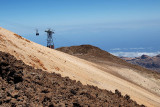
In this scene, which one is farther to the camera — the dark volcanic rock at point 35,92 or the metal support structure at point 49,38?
the metal support structure at point 49,38

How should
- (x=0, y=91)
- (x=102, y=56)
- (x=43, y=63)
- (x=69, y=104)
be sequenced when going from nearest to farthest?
(x=69, y=104)
(x=0, y=91)
(x=43, y=63)
(x=102, y=56)

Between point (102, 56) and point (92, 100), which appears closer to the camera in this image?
point (92, 100)

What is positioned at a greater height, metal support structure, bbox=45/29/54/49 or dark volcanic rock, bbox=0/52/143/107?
metal support structure, bbox=45/29/54/49

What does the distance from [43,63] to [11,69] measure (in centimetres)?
460

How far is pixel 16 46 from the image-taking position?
1318cm

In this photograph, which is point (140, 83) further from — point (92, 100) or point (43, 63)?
point (92, 100)

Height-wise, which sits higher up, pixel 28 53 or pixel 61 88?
pixel 28 53

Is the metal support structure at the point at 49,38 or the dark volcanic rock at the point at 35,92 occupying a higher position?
the metal support structure at the point at 49,38

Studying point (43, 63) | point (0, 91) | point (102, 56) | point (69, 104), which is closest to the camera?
point (69, 104)

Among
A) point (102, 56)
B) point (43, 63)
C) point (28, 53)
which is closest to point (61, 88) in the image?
point (43, 63)

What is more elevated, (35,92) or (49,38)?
(49,38)

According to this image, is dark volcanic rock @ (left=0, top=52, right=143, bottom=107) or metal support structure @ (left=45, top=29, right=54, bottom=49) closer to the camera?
dark volcanic rock @ (left=0, top=52, right=143, bottom=107)

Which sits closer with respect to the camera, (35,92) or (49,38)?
(35,92)

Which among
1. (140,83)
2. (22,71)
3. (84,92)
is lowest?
(140,83)
